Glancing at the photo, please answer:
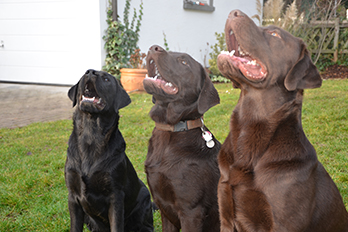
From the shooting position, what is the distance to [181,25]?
39.6ft

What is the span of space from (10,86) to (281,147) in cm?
962

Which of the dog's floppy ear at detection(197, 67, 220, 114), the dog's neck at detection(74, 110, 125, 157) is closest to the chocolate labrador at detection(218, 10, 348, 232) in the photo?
the dog's floppy ear at detection(197, 67, 220, 114)

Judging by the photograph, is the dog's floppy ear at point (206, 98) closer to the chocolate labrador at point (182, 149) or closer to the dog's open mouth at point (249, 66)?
the chocolate labrador at point (182, 149)

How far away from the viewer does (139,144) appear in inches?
215

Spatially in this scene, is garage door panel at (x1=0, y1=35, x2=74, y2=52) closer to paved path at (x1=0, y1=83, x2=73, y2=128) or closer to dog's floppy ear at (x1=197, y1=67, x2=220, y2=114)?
paved path at (x1=0, y1=83, x2=73, y2=128)

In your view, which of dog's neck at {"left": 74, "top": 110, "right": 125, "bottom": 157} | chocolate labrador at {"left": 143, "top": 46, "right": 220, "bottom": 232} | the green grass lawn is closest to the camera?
chocolate labrador at {"left": 143, "top": 46, "right": 220, "bottom": 232}

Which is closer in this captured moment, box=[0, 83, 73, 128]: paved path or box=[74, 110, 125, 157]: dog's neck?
box=[74, 110, 125, 157]: dog's neck

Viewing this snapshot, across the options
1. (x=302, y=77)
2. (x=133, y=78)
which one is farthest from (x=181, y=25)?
(x=302, y=77)

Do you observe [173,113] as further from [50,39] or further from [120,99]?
[50,39]

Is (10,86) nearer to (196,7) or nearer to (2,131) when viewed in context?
(2,131)

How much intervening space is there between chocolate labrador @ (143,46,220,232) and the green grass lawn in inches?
37.6

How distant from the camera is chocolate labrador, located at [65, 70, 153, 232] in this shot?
9.09 ft

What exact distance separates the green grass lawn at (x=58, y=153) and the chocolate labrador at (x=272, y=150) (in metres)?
1.60

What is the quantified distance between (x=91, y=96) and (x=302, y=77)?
1.76 meters
